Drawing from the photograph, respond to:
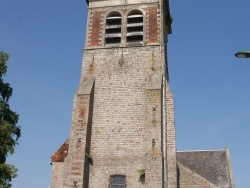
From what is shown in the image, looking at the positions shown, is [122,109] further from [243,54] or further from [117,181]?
[243,54]

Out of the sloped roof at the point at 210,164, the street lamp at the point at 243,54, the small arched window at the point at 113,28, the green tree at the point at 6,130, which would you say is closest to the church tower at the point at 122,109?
the small arched window at the point at 113,28

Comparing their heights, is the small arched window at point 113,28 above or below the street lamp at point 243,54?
above

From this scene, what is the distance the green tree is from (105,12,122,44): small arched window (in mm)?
6094

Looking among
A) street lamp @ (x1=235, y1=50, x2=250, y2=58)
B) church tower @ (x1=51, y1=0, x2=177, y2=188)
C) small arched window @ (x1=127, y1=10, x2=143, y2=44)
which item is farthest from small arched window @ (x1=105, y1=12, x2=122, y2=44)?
street lamp @ (x1=235, y1=50, x2=250, y2=58)

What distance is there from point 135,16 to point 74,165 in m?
9.07

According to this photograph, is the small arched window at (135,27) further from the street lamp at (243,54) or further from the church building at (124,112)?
the street lamp at (243,54)

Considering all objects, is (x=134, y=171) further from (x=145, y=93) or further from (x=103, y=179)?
(x=145, y=93)

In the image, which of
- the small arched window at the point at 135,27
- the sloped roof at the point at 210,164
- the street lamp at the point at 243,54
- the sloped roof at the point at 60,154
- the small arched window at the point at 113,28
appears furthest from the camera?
the sloped roof at the point at 210,164

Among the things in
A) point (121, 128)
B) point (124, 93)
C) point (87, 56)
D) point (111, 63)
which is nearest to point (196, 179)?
point (121, 128)

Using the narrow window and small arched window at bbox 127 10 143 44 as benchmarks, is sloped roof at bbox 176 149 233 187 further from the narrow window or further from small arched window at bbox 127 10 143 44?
small arched window at bbox 127 10 143 44

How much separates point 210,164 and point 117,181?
841 centimetres

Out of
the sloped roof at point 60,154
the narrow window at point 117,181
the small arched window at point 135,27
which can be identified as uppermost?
the small arched window at point 135,27

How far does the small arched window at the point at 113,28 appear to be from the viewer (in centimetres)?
1964

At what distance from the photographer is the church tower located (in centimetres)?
1560
